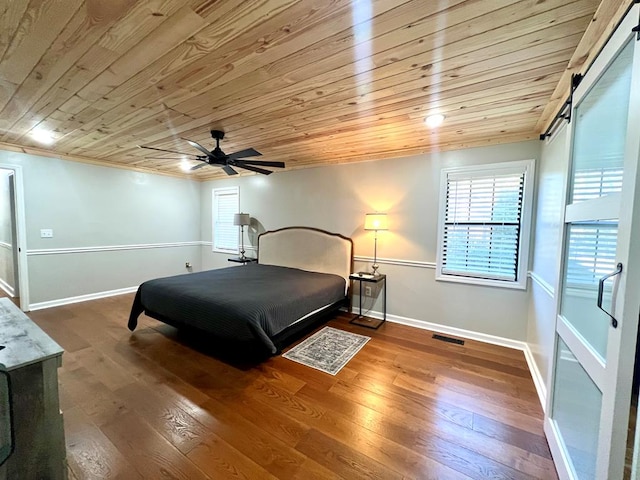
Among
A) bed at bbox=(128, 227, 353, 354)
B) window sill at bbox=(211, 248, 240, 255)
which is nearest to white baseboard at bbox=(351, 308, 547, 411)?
bed at bbox=(128, 227, 353, 354)

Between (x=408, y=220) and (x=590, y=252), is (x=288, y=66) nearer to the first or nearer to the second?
(x=590, y=252)

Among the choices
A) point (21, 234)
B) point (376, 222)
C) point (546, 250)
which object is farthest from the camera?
point (21, 234)

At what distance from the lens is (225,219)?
5887mm

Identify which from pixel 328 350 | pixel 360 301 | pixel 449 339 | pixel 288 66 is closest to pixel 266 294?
pixel 328 350

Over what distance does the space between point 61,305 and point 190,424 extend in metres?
4.03

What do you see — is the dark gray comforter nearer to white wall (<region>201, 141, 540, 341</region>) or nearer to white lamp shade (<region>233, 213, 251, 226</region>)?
white wall (<region>201, 141, 540, 341</region>)

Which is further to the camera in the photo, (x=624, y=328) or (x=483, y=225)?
(x=483, y=225)

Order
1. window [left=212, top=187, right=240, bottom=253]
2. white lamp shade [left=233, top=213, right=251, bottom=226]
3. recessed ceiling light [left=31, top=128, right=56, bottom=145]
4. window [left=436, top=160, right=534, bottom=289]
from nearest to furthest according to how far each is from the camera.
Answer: window [left=436, top=160, right=534, bottom=289]
recessed ceiling light [left=31, top=128, right=56, bottom=145]
white lamp shade [left=233, top=213, right=251, bottom=226]
window [left=212, top=187, right=240, bottom=253]

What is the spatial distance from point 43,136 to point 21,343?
3432 millimetres

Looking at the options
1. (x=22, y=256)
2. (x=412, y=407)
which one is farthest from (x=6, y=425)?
(x=22, y=256)

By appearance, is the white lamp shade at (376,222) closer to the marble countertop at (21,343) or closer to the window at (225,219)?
the window at (225,219)

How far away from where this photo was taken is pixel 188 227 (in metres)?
6.09

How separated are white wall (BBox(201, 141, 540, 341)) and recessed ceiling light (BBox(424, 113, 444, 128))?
0.91 metres

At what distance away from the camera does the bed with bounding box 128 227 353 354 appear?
2.58 meters
